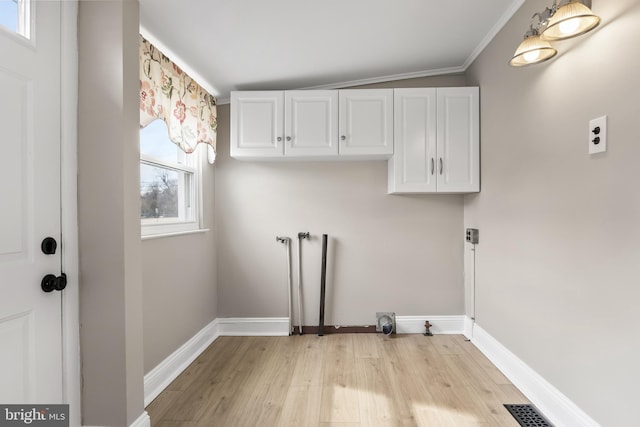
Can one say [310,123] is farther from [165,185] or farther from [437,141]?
[165,185]

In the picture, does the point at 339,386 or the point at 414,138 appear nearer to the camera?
the point at 339,386

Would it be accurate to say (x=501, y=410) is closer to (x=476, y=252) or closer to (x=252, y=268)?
(x=476, y=252)

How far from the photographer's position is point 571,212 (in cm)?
166

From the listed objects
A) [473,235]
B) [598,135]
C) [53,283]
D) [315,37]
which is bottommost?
[53,283]

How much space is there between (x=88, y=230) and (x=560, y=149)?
7.97 feet

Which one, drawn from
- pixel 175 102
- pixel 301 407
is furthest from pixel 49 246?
pixel 301 407

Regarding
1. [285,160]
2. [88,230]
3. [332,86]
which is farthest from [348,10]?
[88,230]

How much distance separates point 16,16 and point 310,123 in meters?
1.87

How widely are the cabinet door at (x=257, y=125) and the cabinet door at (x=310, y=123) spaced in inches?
2.7

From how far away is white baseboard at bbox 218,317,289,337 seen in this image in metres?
3.10

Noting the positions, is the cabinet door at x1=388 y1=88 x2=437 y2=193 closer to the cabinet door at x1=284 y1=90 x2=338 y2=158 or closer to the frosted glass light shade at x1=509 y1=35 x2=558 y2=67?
the cabinet door at x1=284 y1=90 x2=338 y2=158

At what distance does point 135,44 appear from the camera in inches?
64.7

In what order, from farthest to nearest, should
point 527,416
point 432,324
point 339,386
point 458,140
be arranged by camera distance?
point 432,324 → point 458,140 → point 339,386 → point 527,416

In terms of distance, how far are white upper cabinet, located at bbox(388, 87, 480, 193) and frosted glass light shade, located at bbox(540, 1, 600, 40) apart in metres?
1.27
